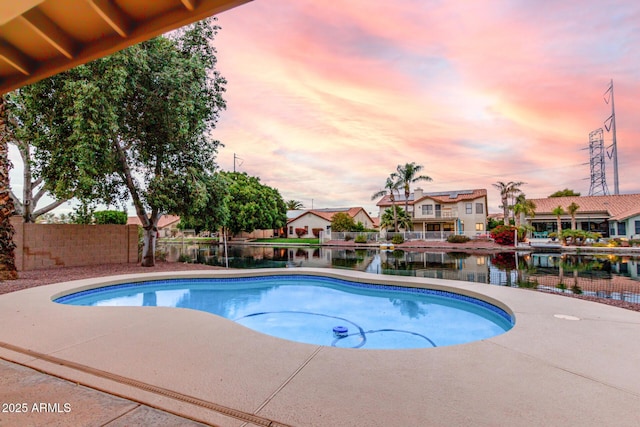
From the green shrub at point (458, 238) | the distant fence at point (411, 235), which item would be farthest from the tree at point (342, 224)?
the green shrub at point (458, 238)

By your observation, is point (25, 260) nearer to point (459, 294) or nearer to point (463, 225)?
point (459, 294)

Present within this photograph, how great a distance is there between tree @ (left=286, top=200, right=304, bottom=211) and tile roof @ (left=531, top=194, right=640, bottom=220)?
3902 centimetres

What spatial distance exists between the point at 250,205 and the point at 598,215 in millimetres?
36659

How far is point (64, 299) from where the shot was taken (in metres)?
7.56

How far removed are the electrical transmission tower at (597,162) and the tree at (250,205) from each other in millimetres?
45295

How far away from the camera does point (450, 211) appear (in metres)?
35.8

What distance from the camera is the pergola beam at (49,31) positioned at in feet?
11.8

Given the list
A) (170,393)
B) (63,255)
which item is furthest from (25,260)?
(170,393)

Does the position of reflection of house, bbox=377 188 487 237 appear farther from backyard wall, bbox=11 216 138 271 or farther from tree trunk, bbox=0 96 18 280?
tree trunk, bbox=0 96 18 280

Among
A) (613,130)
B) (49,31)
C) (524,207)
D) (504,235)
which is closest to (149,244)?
(49,31)

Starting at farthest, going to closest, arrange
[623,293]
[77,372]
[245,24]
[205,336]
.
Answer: [245,24] → [623,293] → [205,336] → [77,372]

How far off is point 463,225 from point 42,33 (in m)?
37.5

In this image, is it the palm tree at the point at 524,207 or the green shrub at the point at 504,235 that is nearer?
the green shrub at the point at 504,235

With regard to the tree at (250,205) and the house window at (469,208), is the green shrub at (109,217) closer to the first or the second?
the tree at (250,205)
